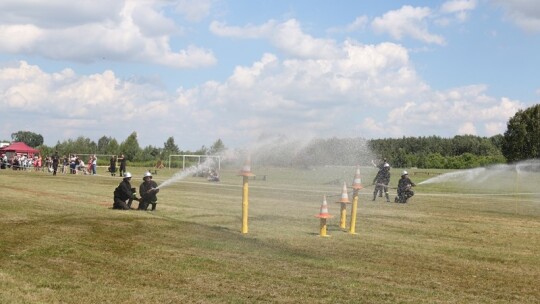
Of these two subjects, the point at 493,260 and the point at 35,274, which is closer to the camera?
the point at 35,274

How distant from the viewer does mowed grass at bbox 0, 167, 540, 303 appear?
10.3 metres

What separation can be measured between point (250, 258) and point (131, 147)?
380ft

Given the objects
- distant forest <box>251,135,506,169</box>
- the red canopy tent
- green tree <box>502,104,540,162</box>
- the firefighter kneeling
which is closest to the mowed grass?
the firefighter kneeling

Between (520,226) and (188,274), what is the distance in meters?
16.3

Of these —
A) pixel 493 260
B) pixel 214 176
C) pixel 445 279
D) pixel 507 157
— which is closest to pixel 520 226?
pixel 493 260

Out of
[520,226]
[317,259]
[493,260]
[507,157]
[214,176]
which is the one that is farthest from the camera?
[507,157]

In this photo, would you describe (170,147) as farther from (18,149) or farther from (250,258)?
(250,258)

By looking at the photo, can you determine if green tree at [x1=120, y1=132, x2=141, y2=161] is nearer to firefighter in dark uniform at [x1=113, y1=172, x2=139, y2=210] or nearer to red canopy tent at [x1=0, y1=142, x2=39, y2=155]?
red canopy tent at [x1=0, y1=142, x2=39, y2=155]

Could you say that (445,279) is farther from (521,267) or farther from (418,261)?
(521,267)

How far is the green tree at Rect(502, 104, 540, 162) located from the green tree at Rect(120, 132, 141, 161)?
71.6 meters

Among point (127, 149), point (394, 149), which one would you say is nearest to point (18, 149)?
point (127, 149)

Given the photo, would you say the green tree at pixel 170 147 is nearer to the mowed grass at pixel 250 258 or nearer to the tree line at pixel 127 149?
the tree line at pixel 127 149

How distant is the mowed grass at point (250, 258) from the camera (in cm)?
Result: 1026

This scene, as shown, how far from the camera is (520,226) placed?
23297 millimetres
